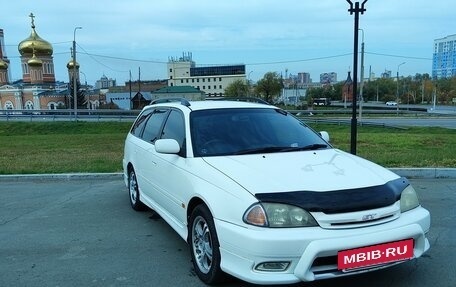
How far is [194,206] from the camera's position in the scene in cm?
394

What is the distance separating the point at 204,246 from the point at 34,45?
68.0m

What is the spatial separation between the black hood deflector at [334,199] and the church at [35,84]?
214 ft

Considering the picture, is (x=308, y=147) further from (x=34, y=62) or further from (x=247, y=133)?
(x=34, y=62)

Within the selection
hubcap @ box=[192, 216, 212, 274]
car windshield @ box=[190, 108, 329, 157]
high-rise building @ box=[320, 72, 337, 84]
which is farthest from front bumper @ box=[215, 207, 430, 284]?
high-rise building @ box=[320, 72, 337, 84]

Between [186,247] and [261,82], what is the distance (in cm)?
7783

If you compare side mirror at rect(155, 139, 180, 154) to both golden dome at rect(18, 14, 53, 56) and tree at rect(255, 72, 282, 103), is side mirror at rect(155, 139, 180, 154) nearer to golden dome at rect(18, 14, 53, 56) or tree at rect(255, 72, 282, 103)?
golden dome at rect(18, 14, 53, 56)

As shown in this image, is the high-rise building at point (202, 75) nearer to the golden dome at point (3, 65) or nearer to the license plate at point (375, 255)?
the golden dome at point (3, 65)

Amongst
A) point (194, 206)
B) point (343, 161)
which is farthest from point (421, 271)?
point (194, 206)

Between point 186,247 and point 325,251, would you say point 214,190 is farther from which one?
point 186,247

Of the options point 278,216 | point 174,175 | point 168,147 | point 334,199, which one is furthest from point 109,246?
point 334,199

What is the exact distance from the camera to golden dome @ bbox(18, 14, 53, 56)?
63.4m

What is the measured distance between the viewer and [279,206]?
3172 millimetres

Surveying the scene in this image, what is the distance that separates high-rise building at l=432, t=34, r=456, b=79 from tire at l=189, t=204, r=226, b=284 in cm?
10777

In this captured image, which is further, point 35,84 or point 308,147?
point 35,84
